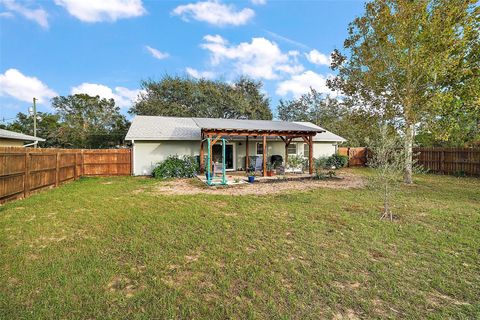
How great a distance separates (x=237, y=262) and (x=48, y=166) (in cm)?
962

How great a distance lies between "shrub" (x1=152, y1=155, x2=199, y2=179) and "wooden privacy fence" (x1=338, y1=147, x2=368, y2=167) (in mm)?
13416

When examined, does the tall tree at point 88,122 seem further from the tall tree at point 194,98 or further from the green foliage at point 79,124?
the tall tree at point 194,98

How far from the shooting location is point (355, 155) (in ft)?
70.9

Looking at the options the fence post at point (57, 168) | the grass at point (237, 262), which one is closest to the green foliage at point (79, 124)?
the fence post at point (57, 168)

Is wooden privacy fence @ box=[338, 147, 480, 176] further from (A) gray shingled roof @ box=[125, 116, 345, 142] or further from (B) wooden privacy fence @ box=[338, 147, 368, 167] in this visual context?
(A) gray shingled roof @ box=[125, 116, 345, 142]

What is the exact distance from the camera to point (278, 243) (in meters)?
4.35

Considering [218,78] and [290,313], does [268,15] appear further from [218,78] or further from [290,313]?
[218,78]

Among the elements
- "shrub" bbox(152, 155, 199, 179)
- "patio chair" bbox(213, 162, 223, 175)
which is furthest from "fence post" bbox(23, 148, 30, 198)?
"patio chair" bbox(213, 162, 223, 175)

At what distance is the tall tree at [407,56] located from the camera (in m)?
10.3

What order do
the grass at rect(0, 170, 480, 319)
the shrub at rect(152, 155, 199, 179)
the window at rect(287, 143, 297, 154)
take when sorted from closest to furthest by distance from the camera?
the grass at rect(0, 170, 480, 319) → the shrub at rect(152, 155, 199, 179) → the window at rect(287, 143, 297, 154)

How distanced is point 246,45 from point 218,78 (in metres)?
11.6

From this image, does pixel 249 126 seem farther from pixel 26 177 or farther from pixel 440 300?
pixel 440 300

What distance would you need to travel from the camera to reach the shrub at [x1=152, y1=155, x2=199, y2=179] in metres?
13.4

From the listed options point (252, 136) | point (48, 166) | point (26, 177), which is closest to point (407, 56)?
point (252, 136)
